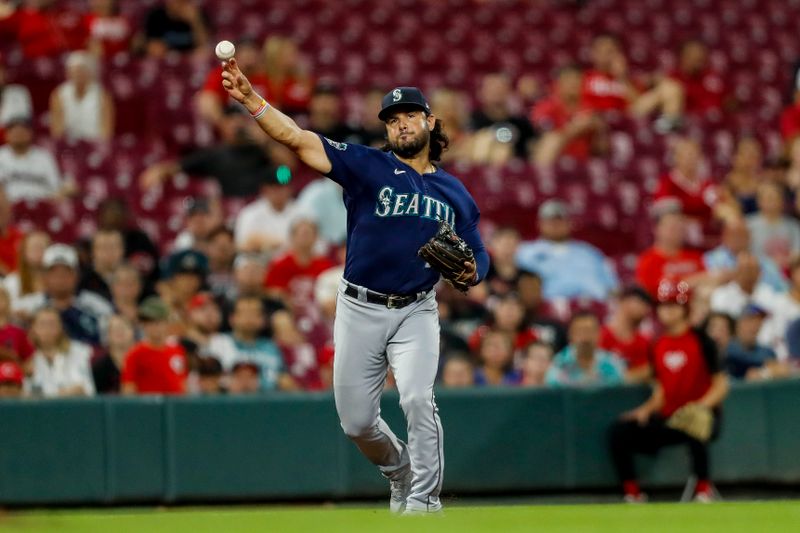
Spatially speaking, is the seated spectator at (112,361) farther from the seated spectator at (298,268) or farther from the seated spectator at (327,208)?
the seated spectator at (327,208)

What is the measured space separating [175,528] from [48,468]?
4.13 metres

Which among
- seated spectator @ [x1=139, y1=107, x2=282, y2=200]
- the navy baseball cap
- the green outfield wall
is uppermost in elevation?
seated spectator @ [x1=139, y1=107, x2=282, y2=200]

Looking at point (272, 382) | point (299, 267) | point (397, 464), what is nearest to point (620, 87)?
point (299, 267)

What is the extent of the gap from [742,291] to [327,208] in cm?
294

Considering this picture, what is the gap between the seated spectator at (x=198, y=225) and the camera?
10172mm

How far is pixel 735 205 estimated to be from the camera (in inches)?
445

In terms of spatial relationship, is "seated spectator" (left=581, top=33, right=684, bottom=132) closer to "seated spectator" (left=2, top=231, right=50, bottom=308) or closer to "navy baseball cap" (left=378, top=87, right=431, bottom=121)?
"seated spectator" (left=2, top=231, right=50, bottom=308)

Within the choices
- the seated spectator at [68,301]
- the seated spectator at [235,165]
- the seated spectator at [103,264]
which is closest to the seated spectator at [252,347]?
the seated spectator at [68,301]

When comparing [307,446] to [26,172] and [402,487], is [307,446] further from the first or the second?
[26,172]

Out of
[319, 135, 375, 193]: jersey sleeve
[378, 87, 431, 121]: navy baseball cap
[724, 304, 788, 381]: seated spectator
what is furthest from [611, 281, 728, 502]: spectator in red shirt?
[319, 135, 375, 193]: jersey sleeve

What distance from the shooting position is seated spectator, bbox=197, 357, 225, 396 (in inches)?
363

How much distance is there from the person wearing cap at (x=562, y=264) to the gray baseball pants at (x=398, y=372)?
4.33 metres

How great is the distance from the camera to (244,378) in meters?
9.24

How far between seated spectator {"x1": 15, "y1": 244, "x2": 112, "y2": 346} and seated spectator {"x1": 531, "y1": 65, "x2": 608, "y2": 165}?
391 cm
